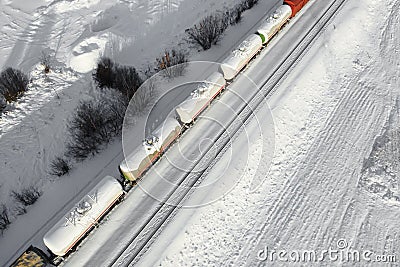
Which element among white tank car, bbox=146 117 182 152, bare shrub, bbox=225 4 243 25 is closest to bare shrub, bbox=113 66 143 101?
white tank car, bbox=146 117 182 152

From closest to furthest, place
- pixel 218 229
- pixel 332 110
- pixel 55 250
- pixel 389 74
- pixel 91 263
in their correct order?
pixel 55 250
pixel 91 263
pixel 218 229
pixel 332 110
pixel 389 74

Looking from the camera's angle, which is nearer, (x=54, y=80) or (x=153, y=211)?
(x=153, y=211)

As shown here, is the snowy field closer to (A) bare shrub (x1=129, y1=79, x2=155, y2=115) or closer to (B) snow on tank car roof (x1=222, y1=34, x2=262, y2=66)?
(A) bare shrub (x1=129, y1=79, x2=155, y2=115)

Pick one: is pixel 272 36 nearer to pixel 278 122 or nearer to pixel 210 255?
pixel 278 122

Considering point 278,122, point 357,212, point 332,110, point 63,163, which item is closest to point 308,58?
point 332,110

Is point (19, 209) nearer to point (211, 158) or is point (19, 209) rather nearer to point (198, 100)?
point (211, 158)

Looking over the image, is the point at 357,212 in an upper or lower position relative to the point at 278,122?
lower
